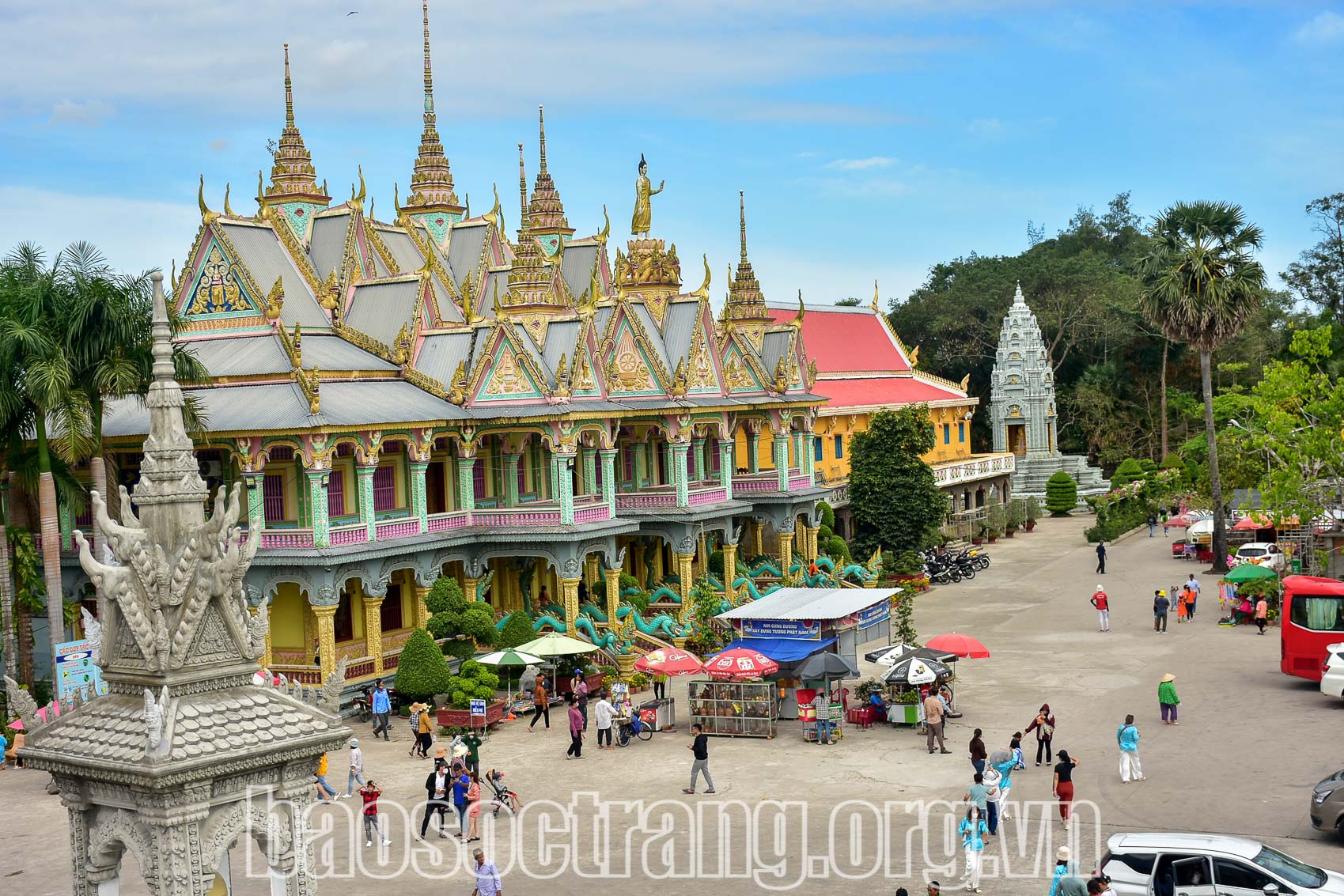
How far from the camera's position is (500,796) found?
2425cm

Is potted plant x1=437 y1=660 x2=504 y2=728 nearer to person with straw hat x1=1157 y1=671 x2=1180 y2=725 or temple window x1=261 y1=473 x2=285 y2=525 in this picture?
temple window x1=261 y1=473 x2=285 y2=525

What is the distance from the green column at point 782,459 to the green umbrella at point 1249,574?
14.5m

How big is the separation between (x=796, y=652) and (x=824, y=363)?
122 ft

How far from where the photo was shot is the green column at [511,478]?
40.3 meters

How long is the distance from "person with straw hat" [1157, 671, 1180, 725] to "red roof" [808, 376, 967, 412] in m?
32.2

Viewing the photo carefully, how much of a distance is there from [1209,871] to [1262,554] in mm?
34498

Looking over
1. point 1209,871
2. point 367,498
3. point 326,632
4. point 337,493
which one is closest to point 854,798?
point 1209,871

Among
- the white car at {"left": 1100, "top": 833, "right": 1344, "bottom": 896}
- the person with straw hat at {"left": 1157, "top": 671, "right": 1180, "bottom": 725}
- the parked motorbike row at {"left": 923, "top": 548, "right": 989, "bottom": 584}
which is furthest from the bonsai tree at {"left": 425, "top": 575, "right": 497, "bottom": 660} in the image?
the parked motorbike row at {"left": 923, "top": 548, "right": 989, "bottom": 584}

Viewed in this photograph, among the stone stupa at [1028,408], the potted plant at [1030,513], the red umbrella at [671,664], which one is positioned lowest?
the red umbrella at [671,664]

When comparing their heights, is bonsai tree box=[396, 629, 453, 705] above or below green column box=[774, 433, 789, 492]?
below

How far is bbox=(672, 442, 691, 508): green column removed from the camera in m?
43.9

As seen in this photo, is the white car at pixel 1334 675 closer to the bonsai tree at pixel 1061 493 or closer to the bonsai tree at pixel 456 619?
the bonsai tree at pixel 456 619

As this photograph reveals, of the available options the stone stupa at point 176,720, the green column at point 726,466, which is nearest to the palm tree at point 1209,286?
the green column at point 726,466

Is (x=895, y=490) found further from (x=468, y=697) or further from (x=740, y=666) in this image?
(x=468, y=697)
